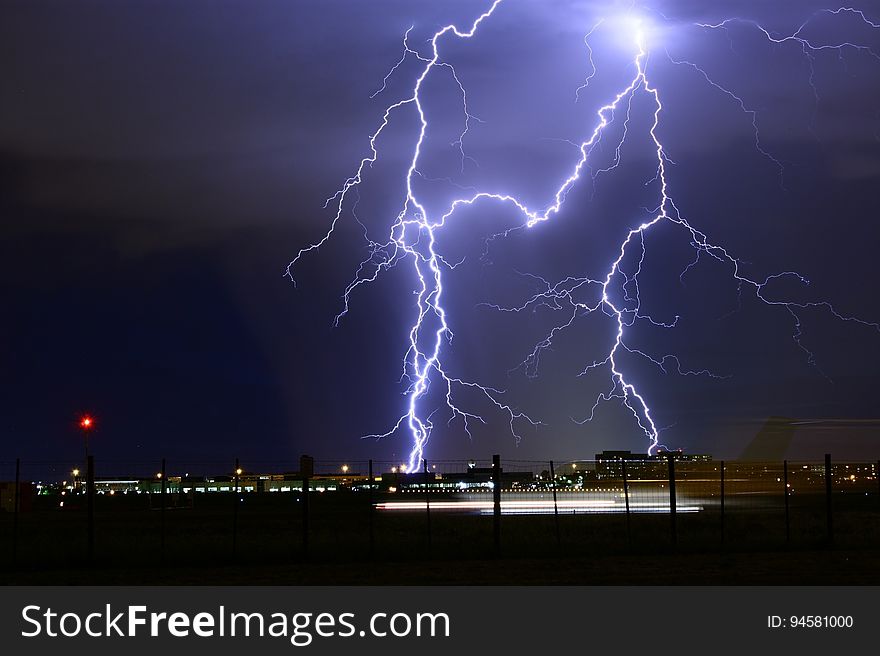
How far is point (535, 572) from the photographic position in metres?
16.2

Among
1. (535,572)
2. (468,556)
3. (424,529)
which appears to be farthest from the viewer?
(424,529)

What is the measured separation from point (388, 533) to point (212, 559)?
8633mm

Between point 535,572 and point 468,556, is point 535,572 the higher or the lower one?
the higher one

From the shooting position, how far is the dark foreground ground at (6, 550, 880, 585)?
15.0 m

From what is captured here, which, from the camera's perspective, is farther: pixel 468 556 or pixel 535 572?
pixel 468 556

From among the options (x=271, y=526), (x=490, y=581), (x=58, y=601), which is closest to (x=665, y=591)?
(x=490, y=581)

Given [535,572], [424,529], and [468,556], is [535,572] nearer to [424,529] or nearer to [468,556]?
[468,556]

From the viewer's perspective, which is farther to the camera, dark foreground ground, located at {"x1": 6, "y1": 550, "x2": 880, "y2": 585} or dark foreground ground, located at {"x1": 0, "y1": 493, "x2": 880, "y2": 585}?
dark foreground ground, located at {"x1": 0, "y1": 493, "x2": 880, "y2": 585}

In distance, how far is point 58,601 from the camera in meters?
12.4

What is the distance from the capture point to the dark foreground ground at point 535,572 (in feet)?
49.4

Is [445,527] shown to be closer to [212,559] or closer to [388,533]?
[388,533]

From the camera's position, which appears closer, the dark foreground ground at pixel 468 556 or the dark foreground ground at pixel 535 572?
the dark foreground ground at pixel 535 572

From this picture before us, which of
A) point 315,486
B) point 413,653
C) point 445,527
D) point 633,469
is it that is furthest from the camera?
point 315,486

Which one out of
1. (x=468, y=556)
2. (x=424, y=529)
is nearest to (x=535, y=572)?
(x=468, y=556)
